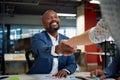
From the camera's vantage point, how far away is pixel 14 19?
12.9 m

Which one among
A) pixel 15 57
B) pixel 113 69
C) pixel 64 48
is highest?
pixel 64 48

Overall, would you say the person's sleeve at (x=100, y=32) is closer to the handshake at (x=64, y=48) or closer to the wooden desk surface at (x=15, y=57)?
the handshake at (x=64, y=48)

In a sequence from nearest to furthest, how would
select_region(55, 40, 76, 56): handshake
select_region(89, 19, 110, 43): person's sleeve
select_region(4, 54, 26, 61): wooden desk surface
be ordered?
select_region(89, 19, 110, 43): person's sleeve
select_region(55, 40, 76, 56): handshake
select_region(4, 54, 26, 61): wooden desk surface

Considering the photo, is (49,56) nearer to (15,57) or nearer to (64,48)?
(64,48)

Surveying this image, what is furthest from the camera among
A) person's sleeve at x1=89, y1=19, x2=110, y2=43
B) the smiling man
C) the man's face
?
the man's face

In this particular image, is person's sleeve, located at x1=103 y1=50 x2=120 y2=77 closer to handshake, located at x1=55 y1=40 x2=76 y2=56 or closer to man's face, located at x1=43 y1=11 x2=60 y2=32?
handshake, located at x1=55 y1=40 x2=76 y2=56

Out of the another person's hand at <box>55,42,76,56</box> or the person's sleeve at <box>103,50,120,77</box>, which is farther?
the person's sleeve at <box>103,50,120,77</box>

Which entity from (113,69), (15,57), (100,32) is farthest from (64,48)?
(15,57)

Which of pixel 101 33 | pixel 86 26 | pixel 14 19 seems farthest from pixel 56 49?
pixel 14 19

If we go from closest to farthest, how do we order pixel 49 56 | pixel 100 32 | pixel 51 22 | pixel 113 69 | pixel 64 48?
1. pixel 100 32
2. pixel 64 48
3. pixel 113 69
4. pixel 49 56
5. pixel 51 22

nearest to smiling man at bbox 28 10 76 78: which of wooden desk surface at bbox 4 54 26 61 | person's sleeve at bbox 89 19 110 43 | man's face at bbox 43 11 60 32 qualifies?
man's face at bbox 43 11 60 32

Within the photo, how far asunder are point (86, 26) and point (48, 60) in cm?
828

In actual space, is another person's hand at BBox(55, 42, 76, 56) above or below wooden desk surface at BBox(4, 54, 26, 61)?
above

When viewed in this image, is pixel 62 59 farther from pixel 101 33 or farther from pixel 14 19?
pixel 14 19
